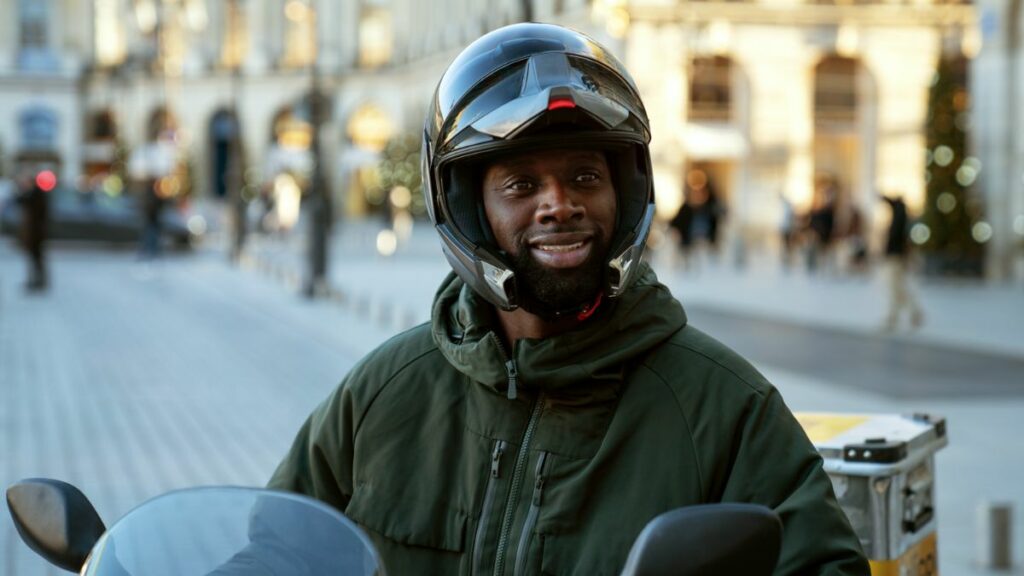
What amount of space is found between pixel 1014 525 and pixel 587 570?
5.18 meters

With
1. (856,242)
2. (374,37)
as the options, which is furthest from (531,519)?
(374,37)

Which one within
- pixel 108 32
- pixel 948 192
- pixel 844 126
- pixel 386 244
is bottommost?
pixel 386 244

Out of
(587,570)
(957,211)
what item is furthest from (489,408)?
(957,211)

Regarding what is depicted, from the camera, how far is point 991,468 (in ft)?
27.2

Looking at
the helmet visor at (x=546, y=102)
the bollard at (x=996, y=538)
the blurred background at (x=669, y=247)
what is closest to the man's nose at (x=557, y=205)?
the helmet visor at (x=546, y=102)

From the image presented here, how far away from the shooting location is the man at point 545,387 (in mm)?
2248

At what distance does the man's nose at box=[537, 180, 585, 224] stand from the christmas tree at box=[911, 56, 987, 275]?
72.7ft

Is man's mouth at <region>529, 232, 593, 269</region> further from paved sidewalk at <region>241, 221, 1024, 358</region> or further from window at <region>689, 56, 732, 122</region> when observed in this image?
window at <region>689, 56, 732, 122</region>

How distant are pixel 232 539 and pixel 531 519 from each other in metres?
0.46

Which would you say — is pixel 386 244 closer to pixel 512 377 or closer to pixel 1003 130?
pixel 1003 130

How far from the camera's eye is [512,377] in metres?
2.37

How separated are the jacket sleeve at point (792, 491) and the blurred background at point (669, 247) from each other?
4151mm

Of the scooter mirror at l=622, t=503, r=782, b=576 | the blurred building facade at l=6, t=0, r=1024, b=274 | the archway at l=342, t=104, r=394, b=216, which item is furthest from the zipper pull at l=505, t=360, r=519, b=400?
the archway at l=342, t=104, r=394, b=216

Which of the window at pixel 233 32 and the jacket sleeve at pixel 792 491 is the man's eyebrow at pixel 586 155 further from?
the window at pixel 233 32
